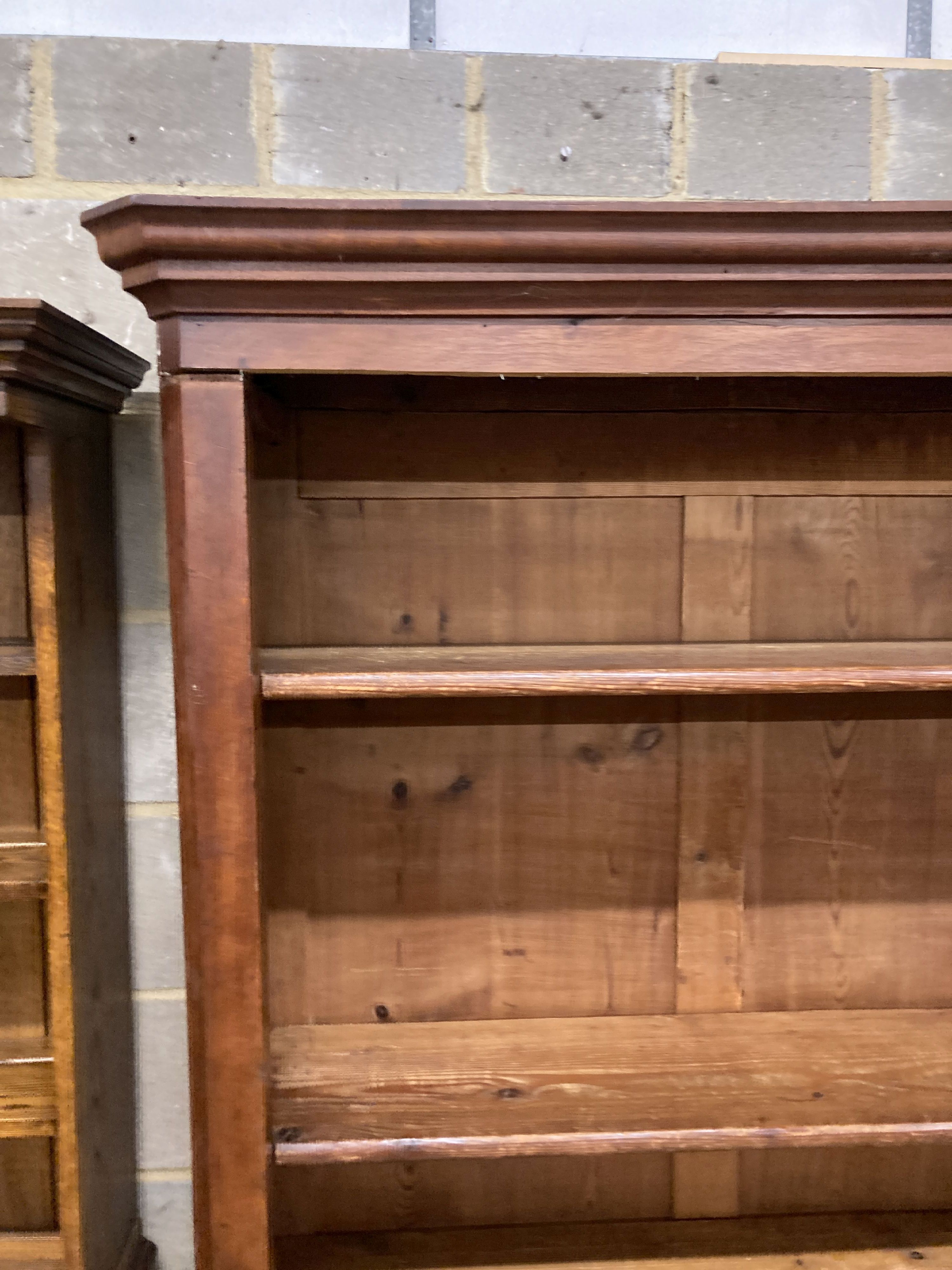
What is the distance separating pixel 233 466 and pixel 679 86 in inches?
28.0

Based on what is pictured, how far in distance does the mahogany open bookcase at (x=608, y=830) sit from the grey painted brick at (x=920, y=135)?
0.75ft

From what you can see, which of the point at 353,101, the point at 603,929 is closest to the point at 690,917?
the point at 603,929

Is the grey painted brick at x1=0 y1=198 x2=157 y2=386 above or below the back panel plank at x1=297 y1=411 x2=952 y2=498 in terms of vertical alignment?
above

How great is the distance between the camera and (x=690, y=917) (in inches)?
45.8

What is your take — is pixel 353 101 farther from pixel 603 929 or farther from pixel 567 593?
Answer: pixel 603 929

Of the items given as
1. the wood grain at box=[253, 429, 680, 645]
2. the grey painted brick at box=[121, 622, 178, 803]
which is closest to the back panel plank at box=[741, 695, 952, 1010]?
the wood grain at box=[253, 429, 680, 645]

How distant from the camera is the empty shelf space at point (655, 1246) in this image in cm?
113

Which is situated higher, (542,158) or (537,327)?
(542,158)

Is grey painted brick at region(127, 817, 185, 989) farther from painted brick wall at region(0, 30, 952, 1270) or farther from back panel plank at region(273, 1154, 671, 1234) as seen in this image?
back panel plank at region(273, 1154, 671, 1234)

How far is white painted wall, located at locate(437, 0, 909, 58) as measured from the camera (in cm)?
113

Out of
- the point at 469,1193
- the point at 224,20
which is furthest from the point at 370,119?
the point at 469,1193

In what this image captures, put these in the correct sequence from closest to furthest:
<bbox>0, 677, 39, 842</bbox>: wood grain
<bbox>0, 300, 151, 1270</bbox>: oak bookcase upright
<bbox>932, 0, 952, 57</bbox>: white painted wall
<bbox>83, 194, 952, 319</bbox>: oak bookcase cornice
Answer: <bbox>83, 194, 952, 319</bbox>: oak bookcase cornice → <bbox>0, 300, 151, 1270</bbox>: oak bookcase upright → <bbox>0, 677, 39, 842</bbox>: wood grain → <bbox>932, 0, 952, 57</bbox>: white painted wall

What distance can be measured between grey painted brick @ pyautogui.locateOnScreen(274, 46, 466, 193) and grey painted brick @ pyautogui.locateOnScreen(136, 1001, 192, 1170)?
3.19 feet

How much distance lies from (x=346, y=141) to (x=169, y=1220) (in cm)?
127
